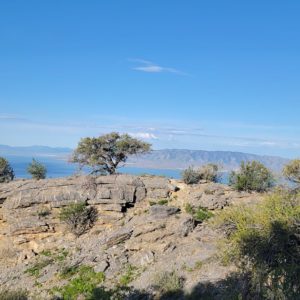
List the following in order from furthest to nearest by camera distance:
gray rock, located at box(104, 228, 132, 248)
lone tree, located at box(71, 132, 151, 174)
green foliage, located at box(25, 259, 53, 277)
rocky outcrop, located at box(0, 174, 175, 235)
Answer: lone tree, located at box(71, 132, 151, 174) < rocky outcrop, located at box(0, 174, 175, 235) < gray rock, located at box(104, 228, 132, 248) < green foliage, located at box(25, 259, 53, 277)

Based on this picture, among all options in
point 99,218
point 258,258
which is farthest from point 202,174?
point 258,258

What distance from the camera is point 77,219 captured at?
112ft

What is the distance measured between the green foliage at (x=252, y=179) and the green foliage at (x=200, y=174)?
516cm

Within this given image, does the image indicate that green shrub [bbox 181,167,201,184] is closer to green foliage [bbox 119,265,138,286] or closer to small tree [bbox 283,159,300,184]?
small tree [bbox 283,159,300,184]

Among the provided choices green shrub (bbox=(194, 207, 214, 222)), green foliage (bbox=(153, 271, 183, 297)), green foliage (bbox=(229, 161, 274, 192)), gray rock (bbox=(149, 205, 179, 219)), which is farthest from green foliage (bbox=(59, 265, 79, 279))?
green foliage (bbox=(229, 161, 274, 192))

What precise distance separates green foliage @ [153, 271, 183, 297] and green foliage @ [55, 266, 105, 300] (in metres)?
3.87

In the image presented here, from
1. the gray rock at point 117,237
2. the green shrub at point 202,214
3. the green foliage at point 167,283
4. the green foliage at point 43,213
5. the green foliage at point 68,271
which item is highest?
the green shrub at point 202,214

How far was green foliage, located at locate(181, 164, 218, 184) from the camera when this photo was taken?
4347 cm

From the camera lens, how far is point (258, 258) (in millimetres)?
18547

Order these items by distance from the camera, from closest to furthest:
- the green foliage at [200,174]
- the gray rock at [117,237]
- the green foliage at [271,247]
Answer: the green foliage at [271,247], the gray rock at [117,237], the green foliage at [200,174]

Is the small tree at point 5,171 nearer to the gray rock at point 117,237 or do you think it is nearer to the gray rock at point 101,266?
the gray rock at point 117,237

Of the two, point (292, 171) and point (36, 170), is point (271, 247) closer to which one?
point (292, 171)

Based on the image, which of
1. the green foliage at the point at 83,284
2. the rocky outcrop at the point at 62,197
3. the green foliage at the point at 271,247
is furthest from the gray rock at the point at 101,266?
the green foliage at the point at 271,247

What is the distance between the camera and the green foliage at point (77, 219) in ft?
111
